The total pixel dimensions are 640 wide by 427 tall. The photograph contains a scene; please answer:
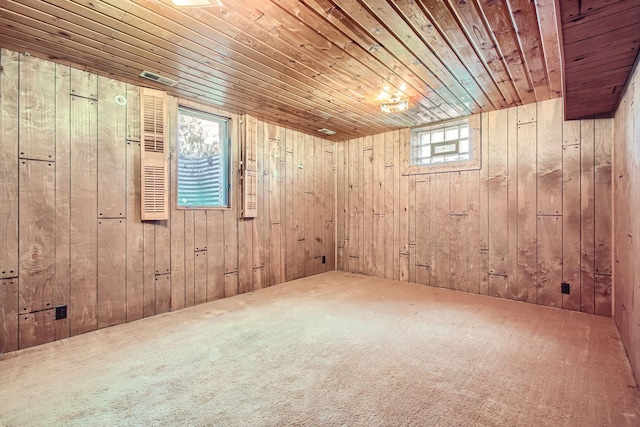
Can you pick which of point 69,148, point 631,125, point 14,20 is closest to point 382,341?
point 631,125

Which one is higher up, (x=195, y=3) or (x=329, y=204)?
(x=195, y=3)

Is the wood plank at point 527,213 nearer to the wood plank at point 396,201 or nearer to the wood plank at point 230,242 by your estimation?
the wood plank at point 396,201

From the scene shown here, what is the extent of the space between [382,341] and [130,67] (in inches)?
129

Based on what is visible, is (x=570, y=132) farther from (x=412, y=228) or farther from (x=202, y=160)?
(x=202, y=160)

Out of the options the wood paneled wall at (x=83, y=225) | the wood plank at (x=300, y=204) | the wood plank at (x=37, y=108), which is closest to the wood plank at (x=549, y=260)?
the wood plank at (x=300, y=204)

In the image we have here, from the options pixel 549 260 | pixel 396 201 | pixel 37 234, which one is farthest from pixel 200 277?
pixel 549 260

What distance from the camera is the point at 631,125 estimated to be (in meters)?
2.21

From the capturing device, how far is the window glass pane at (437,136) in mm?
4350

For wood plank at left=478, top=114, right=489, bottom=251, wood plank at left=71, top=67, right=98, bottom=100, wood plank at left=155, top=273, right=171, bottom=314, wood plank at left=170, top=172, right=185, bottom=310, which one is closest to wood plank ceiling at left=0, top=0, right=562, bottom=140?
wood plank at left=71, top=67, right=98, bottom=100

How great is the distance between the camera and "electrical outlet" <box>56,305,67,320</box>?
259 cm

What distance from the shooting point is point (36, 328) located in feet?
8.15

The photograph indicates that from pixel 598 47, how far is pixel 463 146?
2.37 m

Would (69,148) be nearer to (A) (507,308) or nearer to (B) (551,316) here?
(A) (507,308)

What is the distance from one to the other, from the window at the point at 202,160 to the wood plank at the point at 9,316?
1534mm
